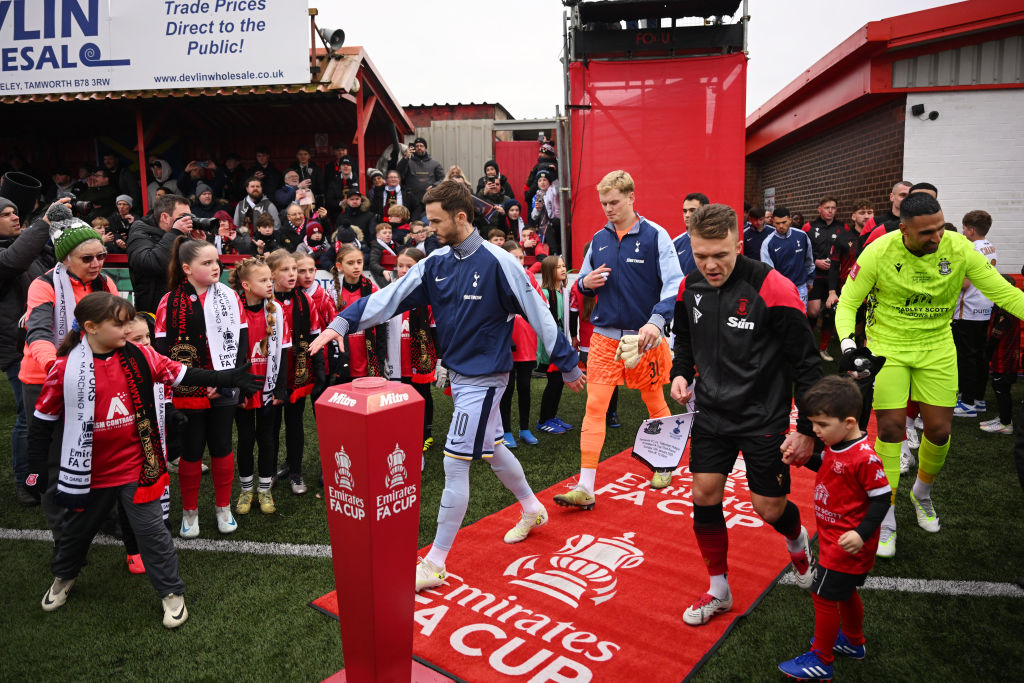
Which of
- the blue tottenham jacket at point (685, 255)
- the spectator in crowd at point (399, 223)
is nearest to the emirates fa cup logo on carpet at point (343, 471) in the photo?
the blue tottenham jacket at point (685, 255)

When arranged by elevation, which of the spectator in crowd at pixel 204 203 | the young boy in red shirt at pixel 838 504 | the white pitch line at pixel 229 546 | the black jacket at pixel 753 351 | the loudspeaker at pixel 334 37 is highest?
the loudspeaker at pixel 334 37

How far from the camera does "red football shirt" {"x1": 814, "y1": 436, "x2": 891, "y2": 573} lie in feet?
9.01

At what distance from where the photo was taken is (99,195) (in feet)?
39.9

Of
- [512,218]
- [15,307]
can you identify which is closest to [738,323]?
[15,307]

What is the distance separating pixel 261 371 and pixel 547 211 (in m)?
7.49

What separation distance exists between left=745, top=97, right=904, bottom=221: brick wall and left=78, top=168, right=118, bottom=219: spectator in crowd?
12625mm

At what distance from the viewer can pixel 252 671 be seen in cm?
305

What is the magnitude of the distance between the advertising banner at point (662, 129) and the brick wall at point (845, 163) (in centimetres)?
313

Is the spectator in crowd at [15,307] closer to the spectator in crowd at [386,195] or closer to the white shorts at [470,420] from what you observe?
the white shorts at [470,420]

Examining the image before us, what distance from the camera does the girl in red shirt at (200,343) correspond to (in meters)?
4.30

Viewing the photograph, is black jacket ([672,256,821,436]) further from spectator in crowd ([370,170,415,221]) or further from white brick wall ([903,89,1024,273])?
spectator in crowd ([370,170,415,221])

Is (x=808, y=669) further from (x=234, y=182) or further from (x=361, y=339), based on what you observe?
(x=234, y=182)

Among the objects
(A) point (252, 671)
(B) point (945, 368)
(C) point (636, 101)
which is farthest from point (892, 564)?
(C) point (636, 101)

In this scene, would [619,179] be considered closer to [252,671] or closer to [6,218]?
[252,671]
